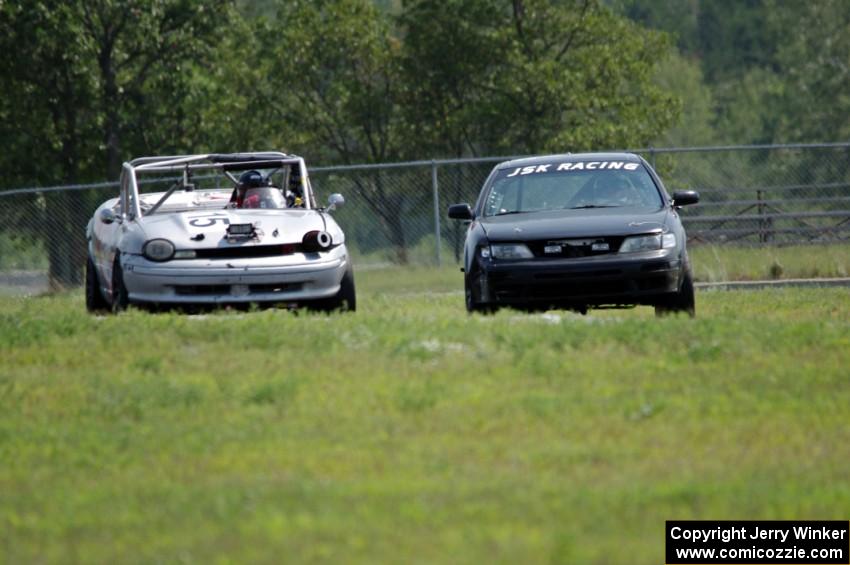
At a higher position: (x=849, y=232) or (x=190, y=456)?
(x=190, y=456)

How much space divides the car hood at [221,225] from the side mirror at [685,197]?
3120 millimetres

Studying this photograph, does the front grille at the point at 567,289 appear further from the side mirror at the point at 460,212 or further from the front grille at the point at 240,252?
the front grille at the point at 240,252

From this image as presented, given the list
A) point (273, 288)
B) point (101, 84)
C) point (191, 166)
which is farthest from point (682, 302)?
point (101, 84)

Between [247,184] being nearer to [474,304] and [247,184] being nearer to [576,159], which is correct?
[474,304]

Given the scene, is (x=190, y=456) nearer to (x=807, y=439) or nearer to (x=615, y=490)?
(x=615, y=490)

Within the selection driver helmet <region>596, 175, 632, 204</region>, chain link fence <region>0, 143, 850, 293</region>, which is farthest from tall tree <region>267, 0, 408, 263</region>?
driver helmet <region>596, 175, 632, 204</region>

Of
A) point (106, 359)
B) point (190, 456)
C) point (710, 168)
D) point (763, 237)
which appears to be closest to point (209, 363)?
point (106, 359)

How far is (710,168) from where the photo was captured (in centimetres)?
4509

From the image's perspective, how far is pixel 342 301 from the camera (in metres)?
13.8

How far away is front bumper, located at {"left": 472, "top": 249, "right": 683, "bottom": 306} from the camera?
42.9ft

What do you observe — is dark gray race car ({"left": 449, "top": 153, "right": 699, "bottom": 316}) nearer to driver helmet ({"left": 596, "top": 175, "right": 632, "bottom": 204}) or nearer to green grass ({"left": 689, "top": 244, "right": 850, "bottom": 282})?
driver helmet ({"left": 596, "top": 175, "right": 632, "bottom": 204})

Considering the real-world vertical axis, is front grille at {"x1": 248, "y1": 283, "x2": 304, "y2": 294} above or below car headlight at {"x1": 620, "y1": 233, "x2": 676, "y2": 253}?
below

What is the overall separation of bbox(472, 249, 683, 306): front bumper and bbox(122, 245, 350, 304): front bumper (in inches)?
58.1

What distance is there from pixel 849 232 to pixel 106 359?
16735mm
